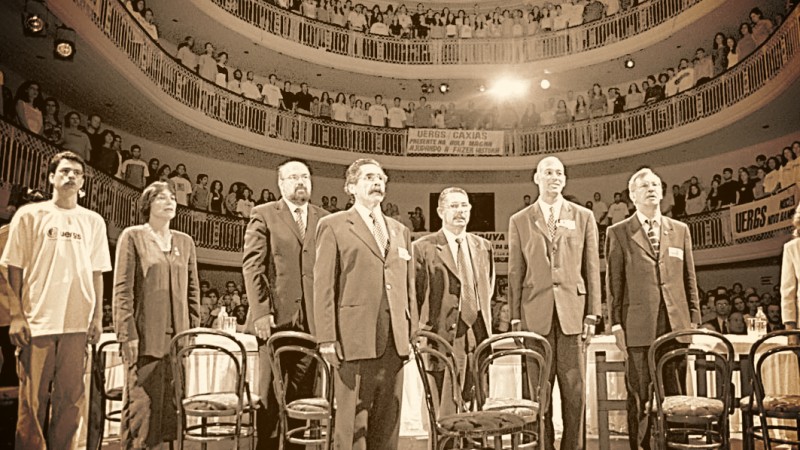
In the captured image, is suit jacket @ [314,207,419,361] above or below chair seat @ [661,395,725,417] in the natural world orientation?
above

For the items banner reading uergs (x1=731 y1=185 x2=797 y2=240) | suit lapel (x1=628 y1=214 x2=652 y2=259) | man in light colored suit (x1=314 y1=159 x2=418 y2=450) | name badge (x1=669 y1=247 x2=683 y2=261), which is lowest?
man in light colored suit (x1=314 y1=159 x2=418 y2=450)

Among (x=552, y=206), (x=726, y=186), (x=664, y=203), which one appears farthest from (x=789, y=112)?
(x=552, y=206)

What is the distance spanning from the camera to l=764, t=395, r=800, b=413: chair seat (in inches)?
141

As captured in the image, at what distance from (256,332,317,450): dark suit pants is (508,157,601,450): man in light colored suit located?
136 centimetres

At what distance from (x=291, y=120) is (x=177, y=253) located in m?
11.1

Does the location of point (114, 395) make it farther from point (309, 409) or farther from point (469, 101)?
point (469, 101)

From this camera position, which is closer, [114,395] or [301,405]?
[301,405]

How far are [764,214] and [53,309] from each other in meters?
10.6

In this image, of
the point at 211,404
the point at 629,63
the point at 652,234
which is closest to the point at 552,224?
the point at 652,234

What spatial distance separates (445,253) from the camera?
4.56 metres

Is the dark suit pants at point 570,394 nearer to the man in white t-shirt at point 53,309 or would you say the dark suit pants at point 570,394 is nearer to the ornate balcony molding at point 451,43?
the man in white t-shirt at point 53,309

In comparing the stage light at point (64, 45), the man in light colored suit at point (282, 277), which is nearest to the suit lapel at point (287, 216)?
the man in light colored suit at point (282, 277)

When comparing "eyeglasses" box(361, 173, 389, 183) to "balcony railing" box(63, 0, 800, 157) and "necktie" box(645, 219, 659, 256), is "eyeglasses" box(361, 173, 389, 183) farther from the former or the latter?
"balcony railing" box(63, 0, 800, 157)

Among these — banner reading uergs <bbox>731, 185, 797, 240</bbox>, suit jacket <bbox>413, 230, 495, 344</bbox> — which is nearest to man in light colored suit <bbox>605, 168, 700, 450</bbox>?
suit jacket <bbox>413, 230, 495, 344</bbox>
